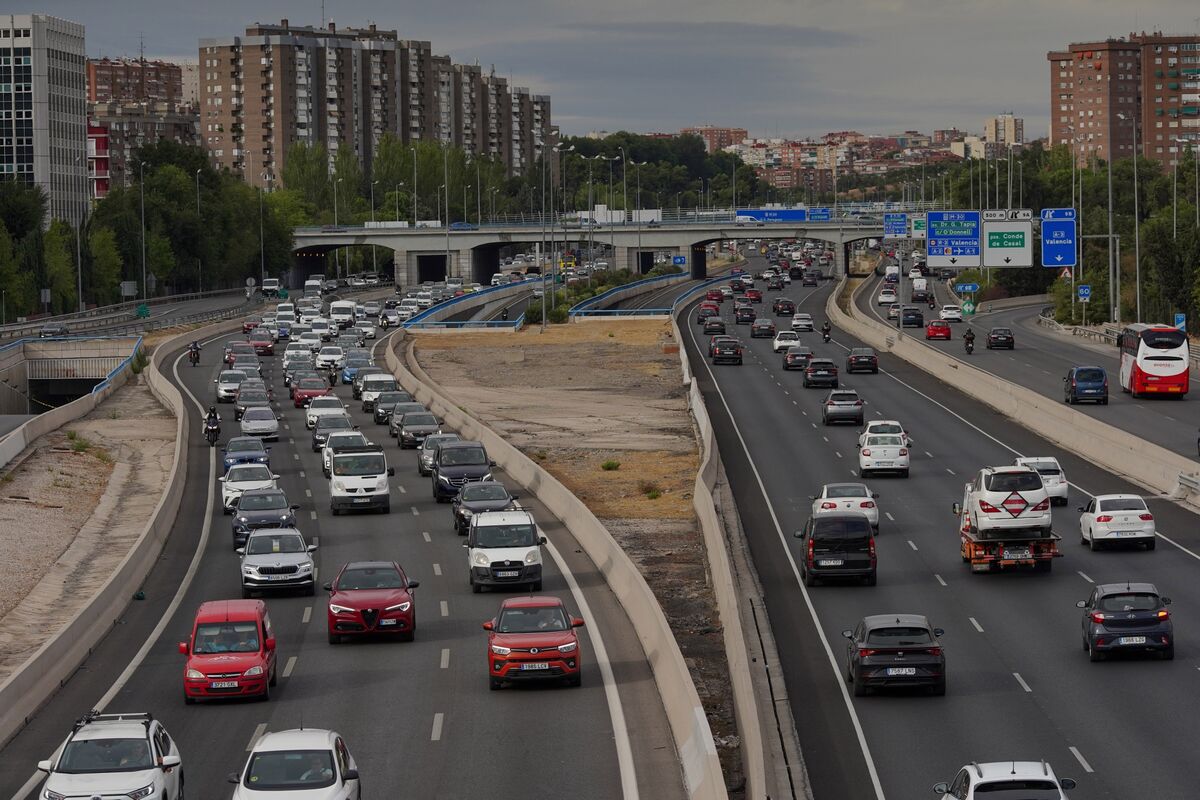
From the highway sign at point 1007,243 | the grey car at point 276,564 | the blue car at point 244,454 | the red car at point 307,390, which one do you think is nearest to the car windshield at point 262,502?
the grey car at point 276,564

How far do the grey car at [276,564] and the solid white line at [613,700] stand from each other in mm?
5379

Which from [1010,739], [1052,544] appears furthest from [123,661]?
[1052,544]

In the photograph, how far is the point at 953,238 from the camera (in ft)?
298

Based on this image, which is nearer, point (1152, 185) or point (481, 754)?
point (481, 754)

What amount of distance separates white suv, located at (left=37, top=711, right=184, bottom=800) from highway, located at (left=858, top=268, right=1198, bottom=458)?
40965 millimetres

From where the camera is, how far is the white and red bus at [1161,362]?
71500 millimetres

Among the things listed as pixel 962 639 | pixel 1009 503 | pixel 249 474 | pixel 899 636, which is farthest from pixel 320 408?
pixel 899 636

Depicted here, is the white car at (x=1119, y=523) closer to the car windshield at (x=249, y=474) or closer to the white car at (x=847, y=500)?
the white car at (x=847, y=500)

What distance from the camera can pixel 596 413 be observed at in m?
80.2

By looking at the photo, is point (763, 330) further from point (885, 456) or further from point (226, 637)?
point (226, 637)

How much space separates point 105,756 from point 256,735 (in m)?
4.81

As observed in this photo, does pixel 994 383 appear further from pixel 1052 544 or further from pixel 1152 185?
pixel 1152 185

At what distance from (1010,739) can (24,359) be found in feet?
297

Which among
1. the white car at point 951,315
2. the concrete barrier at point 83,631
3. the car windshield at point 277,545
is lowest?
the concrete barrier at point 83,631
